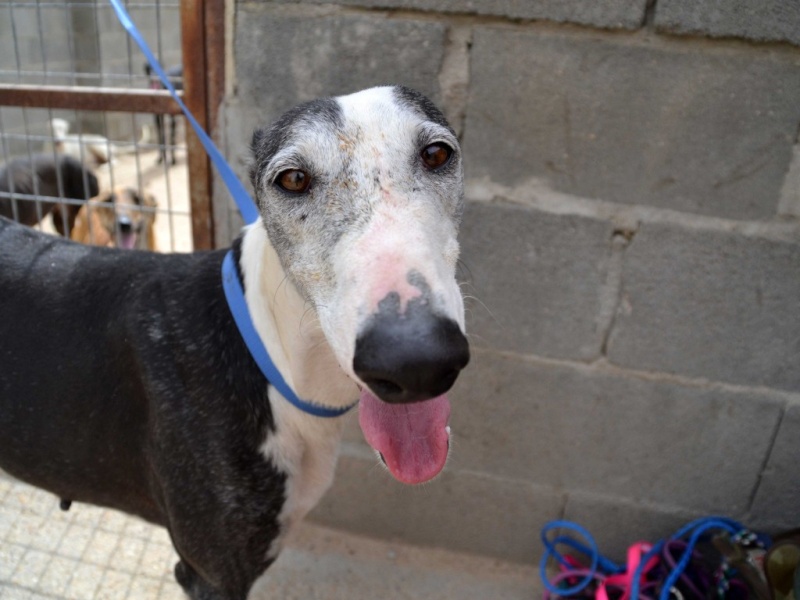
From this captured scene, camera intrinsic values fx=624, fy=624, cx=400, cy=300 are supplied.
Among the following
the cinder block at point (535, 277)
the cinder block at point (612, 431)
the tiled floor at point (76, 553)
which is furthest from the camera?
the tiled floor at point (76, 553)

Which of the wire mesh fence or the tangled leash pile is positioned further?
the wire mesh fence

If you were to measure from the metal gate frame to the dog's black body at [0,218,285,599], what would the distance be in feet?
2.02

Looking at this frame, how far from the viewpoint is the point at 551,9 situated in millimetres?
1888

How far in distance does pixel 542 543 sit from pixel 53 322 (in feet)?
6.63

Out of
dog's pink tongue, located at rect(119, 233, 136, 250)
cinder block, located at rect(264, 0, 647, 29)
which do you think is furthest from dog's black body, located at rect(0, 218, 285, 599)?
dog's pink tongue, located at rect(119, 233, 136, 250)

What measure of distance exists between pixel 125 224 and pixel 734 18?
320cm

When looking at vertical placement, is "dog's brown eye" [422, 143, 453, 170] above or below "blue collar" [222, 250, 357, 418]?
above

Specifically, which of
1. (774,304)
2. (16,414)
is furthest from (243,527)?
(774,304)

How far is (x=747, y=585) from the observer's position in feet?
7.03

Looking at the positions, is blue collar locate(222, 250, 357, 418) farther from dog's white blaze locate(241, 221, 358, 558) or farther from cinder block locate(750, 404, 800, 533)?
cinder block locate(750, 404, 800, 533)

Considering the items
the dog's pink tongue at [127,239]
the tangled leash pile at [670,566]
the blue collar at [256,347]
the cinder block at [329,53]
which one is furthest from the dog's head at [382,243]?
the dog's pink tongue at [127,239]

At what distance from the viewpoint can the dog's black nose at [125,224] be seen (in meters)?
3.63

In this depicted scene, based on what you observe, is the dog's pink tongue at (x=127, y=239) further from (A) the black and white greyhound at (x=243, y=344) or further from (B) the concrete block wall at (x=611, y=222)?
(A) the black and white greyhound at (x=243, y=344)

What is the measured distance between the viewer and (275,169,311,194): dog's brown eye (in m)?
1.33
